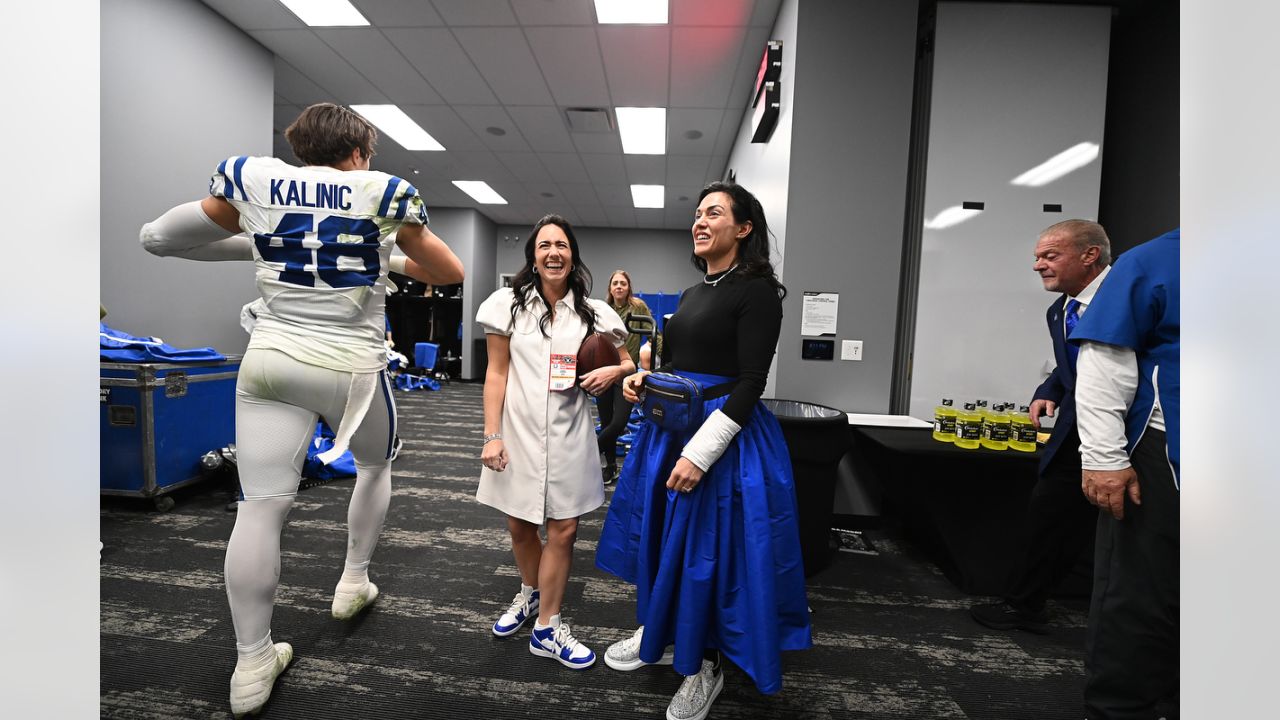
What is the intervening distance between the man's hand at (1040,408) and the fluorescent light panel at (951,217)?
Answer: 3.55 ft

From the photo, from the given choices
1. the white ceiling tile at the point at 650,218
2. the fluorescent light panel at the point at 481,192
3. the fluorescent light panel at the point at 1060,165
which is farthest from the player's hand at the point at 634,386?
the white ceiling tile at the point at 650,218

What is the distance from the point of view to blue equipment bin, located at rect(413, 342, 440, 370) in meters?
8.48

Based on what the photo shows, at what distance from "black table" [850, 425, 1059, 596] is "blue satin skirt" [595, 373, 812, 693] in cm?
106

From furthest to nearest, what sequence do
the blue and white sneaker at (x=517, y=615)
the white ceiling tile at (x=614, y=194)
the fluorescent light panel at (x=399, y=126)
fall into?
the white ceiling tile at (x=614, y=194) → the fluorescent light panel at (x=399, y=126) → the blue and white sneaker at (x=517, y=615)

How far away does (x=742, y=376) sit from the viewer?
1.35 m

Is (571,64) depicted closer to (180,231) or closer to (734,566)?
(180,231)

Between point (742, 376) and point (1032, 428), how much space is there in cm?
179

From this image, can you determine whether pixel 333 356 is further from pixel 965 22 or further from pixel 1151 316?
pixel 965 22

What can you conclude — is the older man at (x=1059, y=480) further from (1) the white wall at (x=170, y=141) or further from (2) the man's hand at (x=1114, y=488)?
(1) the white wall at (x=170, y=141)

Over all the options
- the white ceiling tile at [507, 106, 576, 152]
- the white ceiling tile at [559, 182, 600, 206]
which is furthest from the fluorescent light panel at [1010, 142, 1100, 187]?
the white ceiling tile at [559, 182, 600, 206]

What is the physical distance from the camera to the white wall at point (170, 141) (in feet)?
10.0

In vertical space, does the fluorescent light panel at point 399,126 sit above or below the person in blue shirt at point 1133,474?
above

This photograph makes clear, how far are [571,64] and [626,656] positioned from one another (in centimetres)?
414
